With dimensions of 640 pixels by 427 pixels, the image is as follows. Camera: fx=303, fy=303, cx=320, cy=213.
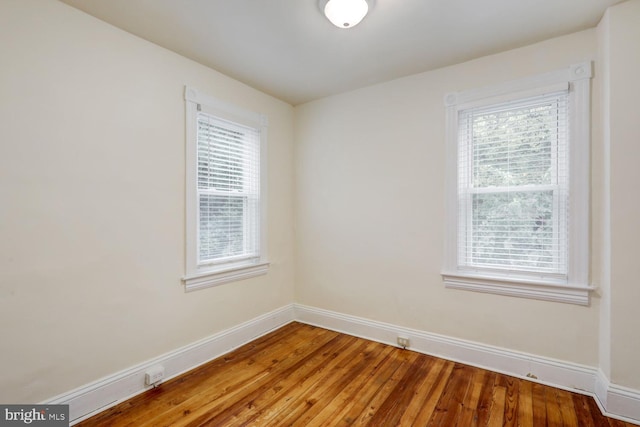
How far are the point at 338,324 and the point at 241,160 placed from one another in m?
2.06

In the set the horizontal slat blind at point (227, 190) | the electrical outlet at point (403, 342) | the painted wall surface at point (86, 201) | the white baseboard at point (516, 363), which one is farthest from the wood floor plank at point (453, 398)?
the horizontal slat blind at point (227, 190)

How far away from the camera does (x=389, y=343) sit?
300cm

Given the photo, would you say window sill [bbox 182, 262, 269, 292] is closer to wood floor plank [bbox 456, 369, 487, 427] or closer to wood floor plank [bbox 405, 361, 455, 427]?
wood floor plank [bbox 405, 361, 455, 427]

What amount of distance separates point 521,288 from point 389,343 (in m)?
1.30

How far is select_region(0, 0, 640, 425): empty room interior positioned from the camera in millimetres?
1868

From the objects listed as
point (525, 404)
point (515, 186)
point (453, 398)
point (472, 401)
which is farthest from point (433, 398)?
point (515, 186)

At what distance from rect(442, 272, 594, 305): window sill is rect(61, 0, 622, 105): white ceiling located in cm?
185

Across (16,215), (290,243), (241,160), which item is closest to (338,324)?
(290,243)

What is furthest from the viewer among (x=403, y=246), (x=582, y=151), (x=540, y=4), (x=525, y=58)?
(x=403, y=246)

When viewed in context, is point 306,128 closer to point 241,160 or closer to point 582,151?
point 241,160

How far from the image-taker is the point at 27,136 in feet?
5.78

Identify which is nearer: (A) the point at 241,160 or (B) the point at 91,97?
(B) the point at 91,97

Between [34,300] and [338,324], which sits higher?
[34,300]

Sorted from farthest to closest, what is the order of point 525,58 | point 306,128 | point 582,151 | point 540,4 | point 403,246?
point 306,128 < point 403,246 < point 525,58 < point 582,151 < point 540,4
